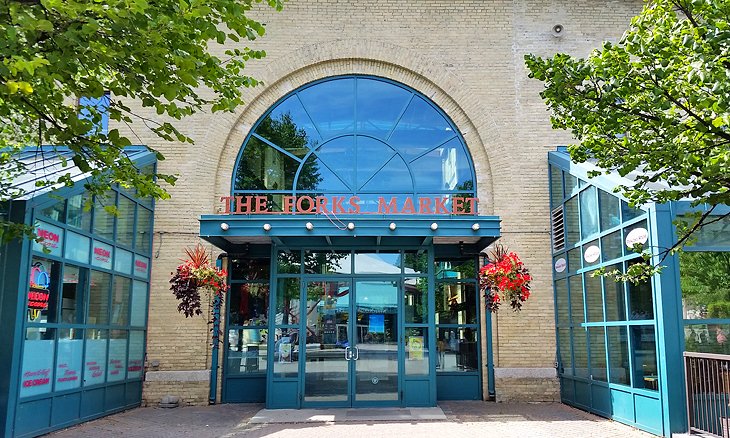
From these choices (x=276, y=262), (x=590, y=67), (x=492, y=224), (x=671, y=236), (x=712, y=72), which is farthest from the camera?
(x=276, y=262)

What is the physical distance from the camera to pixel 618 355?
10859 mm

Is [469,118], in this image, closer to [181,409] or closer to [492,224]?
[492,224]

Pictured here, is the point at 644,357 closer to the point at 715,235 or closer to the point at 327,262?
the point at 715,235

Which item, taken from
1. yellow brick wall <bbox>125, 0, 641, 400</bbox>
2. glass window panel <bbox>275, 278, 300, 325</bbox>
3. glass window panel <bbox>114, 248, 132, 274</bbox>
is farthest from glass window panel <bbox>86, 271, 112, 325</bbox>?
glass window panel <bbox>275, 278, 300, 325</bbox>

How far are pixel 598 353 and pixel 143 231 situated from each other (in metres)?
9.48

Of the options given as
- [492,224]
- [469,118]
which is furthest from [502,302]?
[469,118]

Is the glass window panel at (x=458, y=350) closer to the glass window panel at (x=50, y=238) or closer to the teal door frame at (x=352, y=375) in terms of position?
the teal door frame at (x=352, y=375)

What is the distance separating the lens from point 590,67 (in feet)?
20.1

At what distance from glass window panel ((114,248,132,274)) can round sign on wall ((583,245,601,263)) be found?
29.6 feet

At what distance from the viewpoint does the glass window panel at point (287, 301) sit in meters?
12.8

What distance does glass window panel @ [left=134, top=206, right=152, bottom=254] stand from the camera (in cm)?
1321

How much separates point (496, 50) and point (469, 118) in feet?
5.71

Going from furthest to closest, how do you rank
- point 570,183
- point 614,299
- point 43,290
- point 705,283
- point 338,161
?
point 338,161, point 570,183, point 614,299, point 43,290, point 705,283

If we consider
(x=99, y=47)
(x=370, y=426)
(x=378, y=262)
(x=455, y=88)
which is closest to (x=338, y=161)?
(x=378, y=262)
